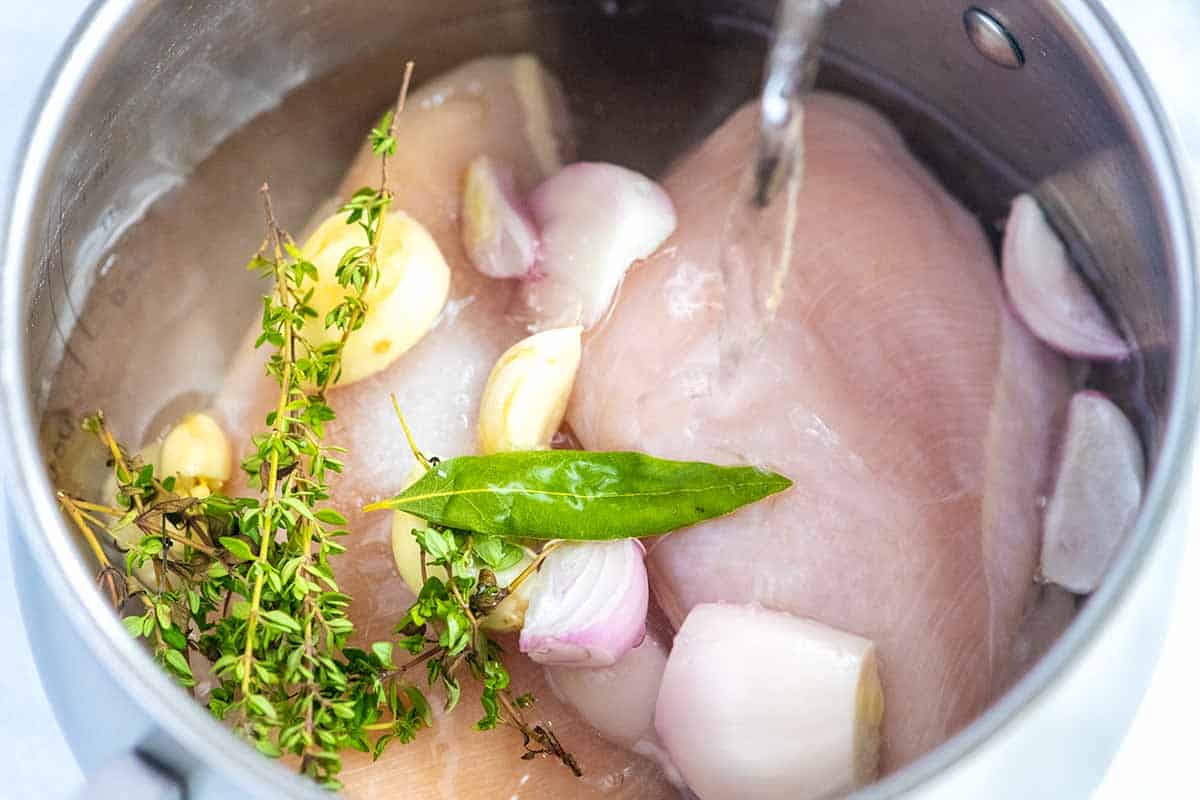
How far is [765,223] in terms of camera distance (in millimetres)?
826

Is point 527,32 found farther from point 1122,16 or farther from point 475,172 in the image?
point 1122,16

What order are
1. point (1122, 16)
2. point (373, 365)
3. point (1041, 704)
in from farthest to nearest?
1. point (1122, 16)
2. point (373, 365)
3. point (1041, 704)

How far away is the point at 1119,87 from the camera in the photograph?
0.64 metres

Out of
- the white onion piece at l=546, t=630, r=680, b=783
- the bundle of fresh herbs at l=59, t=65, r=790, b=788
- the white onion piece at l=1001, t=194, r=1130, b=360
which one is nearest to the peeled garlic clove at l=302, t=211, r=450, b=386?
the bundle of fresh herbs at l=59, t=65, r=790, b=788

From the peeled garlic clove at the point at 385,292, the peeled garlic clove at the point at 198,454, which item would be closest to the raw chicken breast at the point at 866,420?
the peeled garlic clove at the point at 385,292

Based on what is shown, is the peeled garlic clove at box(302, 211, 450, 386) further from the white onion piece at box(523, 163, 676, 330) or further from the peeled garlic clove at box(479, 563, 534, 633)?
the peeled garlic clove at box(479, 563, 534, 633)

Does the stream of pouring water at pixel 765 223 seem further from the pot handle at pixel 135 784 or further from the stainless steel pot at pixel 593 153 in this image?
the pot handle at pixel 135 784

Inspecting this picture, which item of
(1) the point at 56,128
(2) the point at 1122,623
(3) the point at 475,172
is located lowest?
(2) the point at 1122,623

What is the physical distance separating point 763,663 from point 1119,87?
39 centimetres

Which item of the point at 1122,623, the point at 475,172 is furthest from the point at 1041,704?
the point at 475,172

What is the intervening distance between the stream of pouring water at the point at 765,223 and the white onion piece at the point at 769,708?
0.19 meters

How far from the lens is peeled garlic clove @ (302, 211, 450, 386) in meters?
0.77

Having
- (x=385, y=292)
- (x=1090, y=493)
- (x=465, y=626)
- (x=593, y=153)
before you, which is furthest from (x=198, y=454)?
(x=1090, y=493)

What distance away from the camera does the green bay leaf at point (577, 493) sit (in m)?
0.66
